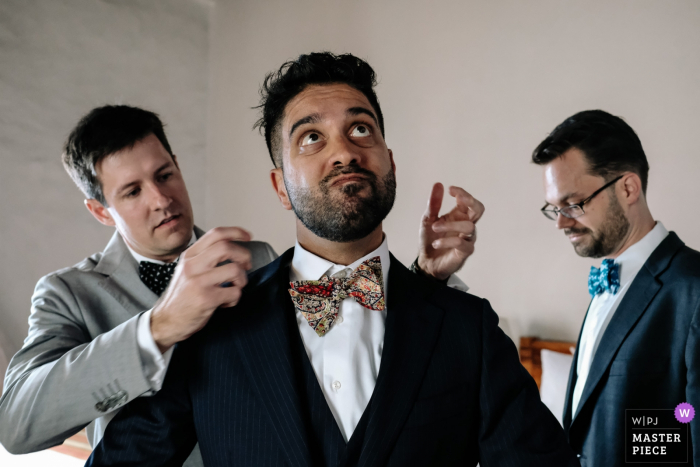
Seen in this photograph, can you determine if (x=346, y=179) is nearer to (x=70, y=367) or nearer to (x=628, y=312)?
(x=70, y=367)

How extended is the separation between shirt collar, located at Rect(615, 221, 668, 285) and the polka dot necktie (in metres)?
1.63

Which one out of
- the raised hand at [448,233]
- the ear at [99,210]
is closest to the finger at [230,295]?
the raised hand at [448,233]

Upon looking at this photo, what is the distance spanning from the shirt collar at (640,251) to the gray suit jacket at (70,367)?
1.69m

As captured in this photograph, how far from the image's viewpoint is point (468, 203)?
1.37m

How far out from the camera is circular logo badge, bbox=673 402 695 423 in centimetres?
149

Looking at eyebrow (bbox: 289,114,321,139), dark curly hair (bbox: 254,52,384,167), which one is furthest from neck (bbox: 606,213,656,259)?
eyebrow (bbox: 289,114,321,139)

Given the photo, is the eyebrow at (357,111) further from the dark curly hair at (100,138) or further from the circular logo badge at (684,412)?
the circular logo badge at (684,412)

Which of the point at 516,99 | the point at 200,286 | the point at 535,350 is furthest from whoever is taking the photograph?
the point at 516,99

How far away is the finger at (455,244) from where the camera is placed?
4.54 ft

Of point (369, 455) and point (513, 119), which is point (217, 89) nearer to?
point (513, 119)

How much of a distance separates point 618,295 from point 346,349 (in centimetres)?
121

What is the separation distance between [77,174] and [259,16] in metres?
3.08

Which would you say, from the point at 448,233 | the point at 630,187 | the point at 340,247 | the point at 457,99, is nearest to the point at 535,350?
the point at 630,187

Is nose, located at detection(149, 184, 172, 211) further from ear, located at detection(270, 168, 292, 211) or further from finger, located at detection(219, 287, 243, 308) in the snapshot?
finger, located at detection(219, 287, 243, 308)
